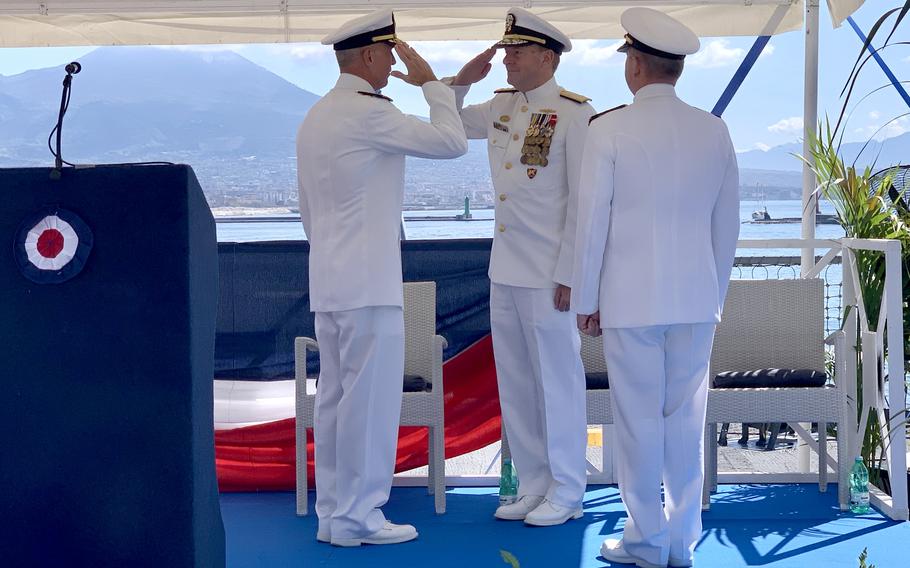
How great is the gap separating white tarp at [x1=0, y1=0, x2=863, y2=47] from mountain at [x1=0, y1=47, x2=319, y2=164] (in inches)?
2630

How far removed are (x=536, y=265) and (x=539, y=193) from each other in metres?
0.27

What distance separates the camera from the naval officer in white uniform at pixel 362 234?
3879mm

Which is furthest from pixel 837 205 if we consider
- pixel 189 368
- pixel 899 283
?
pixel 189 368

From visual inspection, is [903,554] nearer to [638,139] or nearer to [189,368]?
[638,139]

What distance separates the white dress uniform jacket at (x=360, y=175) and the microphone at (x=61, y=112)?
163 cm

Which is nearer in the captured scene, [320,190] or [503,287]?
[320,190]

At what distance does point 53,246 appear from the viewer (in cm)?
213

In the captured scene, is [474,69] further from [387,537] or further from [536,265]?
[387,537]

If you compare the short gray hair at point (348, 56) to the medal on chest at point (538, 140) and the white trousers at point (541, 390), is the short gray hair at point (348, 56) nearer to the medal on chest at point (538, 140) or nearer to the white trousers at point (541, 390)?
the medal on chest at point (538, 140)

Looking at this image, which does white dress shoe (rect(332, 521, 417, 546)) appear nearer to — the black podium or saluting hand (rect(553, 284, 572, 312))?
saluting hand (rect(553, 284, 572, 312))

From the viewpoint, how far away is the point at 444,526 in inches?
176

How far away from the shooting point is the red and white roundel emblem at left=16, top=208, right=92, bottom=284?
2125mm

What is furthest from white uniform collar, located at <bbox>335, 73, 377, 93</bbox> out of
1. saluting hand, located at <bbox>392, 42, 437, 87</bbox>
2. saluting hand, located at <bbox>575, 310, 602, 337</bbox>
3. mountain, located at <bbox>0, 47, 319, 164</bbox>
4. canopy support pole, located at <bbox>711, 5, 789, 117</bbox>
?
mountain, located at <bbox>0, 47, 319, 164</bbox>

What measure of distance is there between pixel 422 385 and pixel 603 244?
4.38 feet
